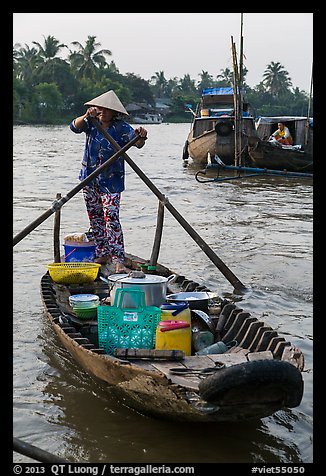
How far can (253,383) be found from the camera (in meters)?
3.13

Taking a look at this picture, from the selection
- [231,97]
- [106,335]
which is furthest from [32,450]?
[231,97]

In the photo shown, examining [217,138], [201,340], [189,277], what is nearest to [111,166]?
[189,277]

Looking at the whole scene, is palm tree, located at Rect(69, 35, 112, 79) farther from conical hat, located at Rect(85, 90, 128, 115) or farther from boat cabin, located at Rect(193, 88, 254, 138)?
conical hat, located at Rect(85, 90, 128, 115)

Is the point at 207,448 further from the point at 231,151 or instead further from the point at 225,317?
the point at 231,151

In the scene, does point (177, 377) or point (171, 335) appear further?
point (171, 335)

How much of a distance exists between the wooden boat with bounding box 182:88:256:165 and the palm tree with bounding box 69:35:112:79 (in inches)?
1585

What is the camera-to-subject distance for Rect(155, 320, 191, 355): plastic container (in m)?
4.05

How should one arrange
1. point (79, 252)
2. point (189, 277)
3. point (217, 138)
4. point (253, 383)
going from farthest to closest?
1. point (217, 138)
2. point (189, 277)
3. point (79, 252)
4. point (253, 383)

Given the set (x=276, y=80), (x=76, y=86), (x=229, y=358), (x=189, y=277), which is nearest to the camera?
(x=229, y=358)

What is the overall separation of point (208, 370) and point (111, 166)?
2923mm

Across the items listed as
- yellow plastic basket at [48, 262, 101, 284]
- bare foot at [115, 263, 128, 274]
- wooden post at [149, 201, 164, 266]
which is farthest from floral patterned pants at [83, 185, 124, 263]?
yellow plastic basket at [48, 262, 101, 284]

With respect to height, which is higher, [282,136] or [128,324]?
[282,136]

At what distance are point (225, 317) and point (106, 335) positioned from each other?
2.84ft

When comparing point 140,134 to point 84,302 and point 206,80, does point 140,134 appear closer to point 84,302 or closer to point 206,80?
point 84,302
